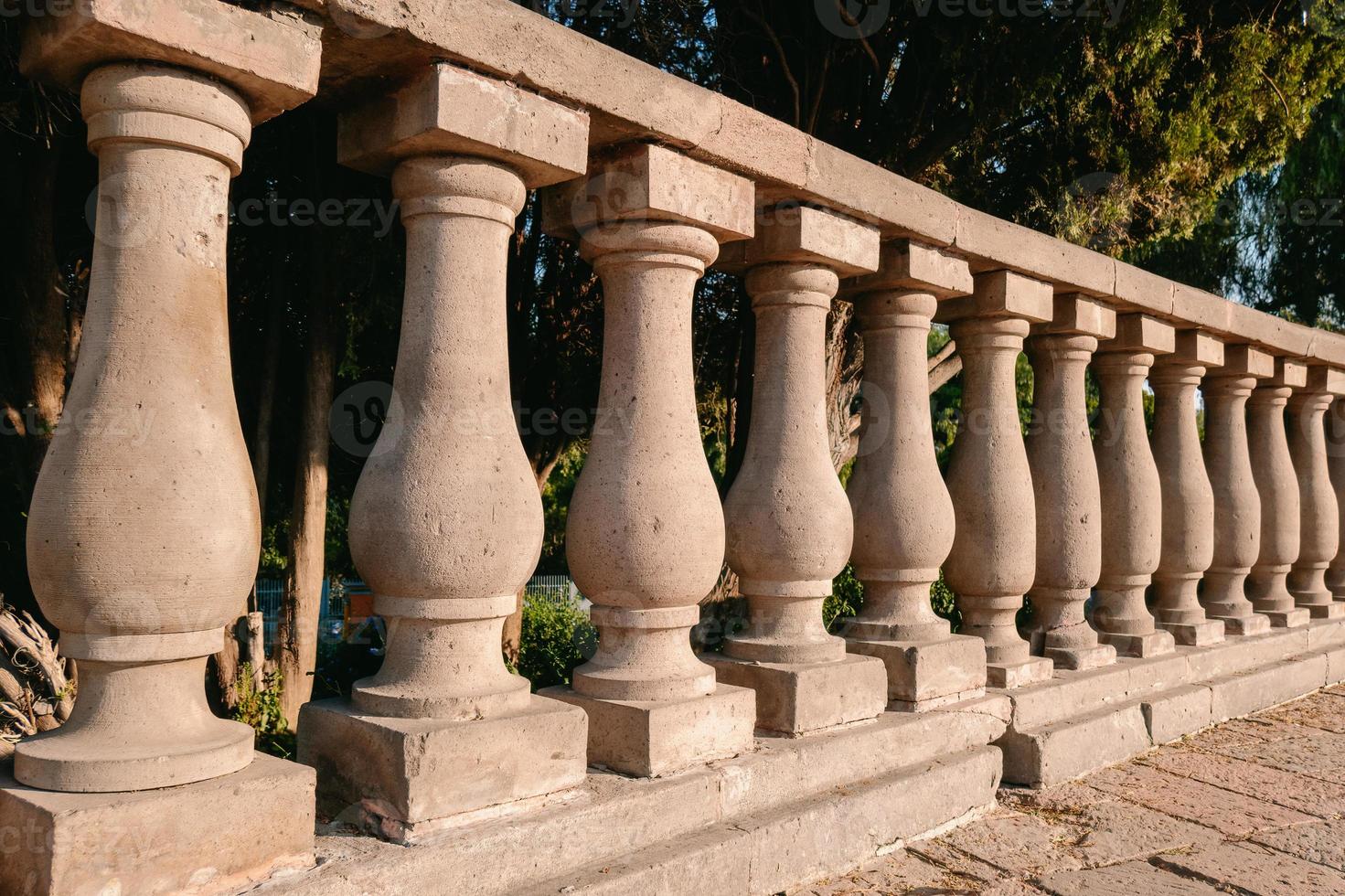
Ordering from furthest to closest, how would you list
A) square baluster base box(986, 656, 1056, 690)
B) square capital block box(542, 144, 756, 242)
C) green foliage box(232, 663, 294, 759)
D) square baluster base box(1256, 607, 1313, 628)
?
square baluster base box(1256, 607, 1313, 628)
green foliage box(232, 663, 294, 759)
square baluster base box(986, 656, 1056, 690)
square capital block box(542, 144, 756, 242)

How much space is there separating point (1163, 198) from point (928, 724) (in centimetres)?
579


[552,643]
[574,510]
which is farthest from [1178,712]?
[552,643]

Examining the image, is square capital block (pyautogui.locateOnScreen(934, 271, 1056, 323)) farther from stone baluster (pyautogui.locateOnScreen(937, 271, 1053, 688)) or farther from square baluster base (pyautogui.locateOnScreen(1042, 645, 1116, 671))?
square baluster base (pyautogui.locateOnScreen(1042, 645, 1116, 671))

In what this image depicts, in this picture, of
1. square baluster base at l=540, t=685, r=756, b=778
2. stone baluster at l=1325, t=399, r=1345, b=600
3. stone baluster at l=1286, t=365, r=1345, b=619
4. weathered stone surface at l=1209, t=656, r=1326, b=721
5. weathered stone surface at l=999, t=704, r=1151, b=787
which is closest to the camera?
square baluster base at l=540, t=685, r=756, b=778

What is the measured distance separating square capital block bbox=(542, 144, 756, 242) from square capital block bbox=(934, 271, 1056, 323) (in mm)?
1462

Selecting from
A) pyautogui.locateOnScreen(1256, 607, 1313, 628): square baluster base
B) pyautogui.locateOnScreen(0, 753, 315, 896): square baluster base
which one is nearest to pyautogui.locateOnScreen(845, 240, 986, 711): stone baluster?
pyautogui.locateOnScreen(0, 753, 315, 896): square baluster base

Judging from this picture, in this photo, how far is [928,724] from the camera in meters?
3.65

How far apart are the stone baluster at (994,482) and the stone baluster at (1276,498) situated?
9.06 feet

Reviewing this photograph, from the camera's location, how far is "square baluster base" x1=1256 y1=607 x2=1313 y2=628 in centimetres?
621

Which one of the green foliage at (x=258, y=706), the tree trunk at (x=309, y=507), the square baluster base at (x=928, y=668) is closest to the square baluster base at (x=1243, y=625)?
the square baluster base at (x=928, y=668)

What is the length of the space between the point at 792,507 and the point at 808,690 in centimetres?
58

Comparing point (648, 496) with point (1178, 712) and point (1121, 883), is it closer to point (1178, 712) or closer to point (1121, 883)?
point (1121, 883)

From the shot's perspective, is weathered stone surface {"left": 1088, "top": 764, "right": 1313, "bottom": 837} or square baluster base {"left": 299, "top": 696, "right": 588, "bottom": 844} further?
weathered stone surface {"left": 1088, "top": 764, "right": 1313, "bottom": 837}

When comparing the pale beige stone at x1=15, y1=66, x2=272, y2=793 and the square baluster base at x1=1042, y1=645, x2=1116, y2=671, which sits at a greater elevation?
the pale beige stone at x1=15, y1=66, x2=272, y2=793
